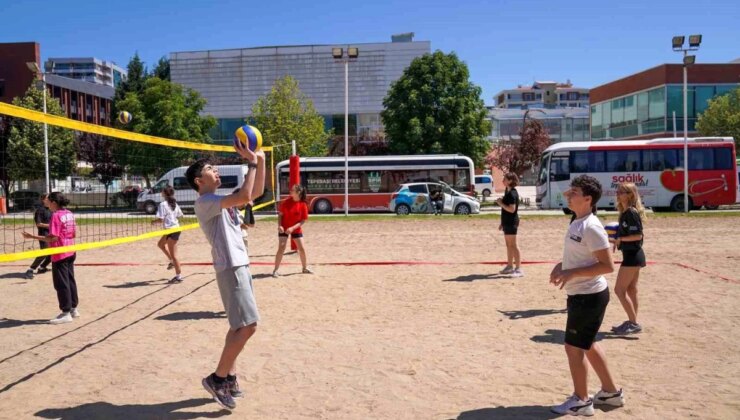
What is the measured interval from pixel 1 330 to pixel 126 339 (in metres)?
1.85

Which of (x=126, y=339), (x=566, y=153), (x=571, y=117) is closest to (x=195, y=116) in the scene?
(x=566, y=153)

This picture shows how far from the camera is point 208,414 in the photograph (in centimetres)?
435

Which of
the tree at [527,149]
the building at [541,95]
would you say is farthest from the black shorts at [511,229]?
the building at [541,95]

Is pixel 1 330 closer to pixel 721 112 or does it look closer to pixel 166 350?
pixel 166 350

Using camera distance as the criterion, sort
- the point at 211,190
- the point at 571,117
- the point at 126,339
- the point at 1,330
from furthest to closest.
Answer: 1. the point at 571,117
2. the point at 1,330
3. the point at 126,339
4. the point at 211,190

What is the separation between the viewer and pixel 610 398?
4.28 metres

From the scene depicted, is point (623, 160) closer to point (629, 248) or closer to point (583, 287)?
point (629, 248)

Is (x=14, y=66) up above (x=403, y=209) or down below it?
above

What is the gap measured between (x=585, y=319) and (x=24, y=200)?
935 centimetres

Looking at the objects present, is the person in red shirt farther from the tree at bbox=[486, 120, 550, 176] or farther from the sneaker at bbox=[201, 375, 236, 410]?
the tree at bbox=[486, 120, 550, 176]

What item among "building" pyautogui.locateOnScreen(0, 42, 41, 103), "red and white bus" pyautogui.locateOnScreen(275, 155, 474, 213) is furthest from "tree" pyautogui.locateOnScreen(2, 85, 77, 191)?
"building" pyautogui.locateOnScreen(0, 42, 41, 103)

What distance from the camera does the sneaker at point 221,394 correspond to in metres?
4.35

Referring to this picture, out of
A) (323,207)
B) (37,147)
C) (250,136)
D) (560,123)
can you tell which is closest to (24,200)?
(250,136)

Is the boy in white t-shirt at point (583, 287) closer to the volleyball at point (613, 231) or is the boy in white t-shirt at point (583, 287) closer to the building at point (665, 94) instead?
the volleyball at point (613, 231)
